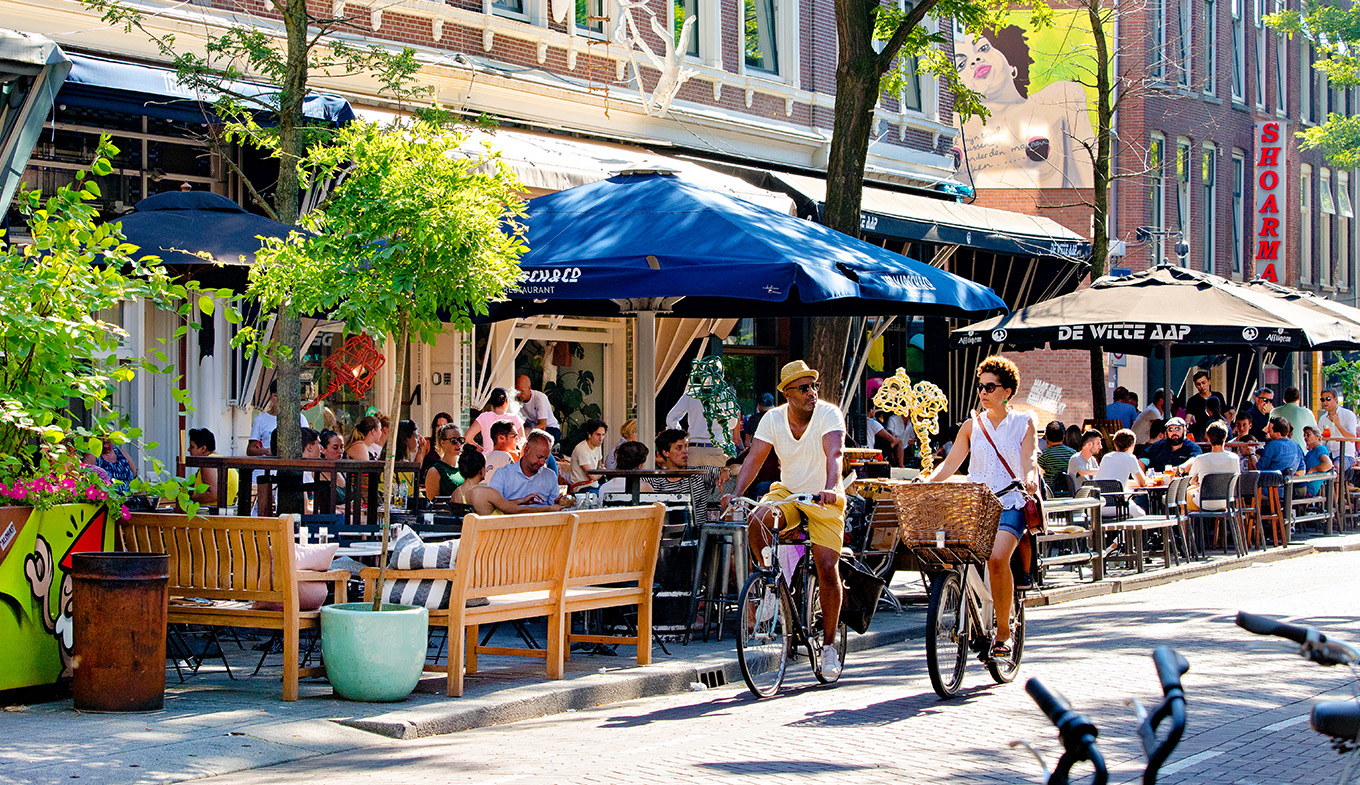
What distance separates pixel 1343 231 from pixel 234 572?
40.3 m

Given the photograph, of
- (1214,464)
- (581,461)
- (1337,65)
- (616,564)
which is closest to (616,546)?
(616,564)

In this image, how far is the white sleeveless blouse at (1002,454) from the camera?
30.0 feet

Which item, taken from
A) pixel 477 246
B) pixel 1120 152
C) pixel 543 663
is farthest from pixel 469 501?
pixel 1120 152

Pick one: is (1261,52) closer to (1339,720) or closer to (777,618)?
(777,618)

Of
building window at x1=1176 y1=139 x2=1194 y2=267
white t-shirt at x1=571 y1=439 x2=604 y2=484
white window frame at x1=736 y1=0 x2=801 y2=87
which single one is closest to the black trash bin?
white t-shirt at x1=571 y1=439 x2=604 y2=484

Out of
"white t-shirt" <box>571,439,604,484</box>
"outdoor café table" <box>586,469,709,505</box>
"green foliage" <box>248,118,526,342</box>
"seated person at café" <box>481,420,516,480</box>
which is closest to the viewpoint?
"green foliage" <box>248,118,526,342</box>

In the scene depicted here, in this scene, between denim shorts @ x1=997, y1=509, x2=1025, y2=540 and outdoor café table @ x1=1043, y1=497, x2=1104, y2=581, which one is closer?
denim shorts @ x1=997, y1=509, x2=1025, y2=540

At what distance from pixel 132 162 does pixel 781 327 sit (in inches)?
416

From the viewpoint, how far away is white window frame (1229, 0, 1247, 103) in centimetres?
3722

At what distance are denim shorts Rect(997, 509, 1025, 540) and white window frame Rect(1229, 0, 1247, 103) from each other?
101 ft

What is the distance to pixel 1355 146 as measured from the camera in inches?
1401

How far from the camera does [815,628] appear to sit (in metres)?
9.23

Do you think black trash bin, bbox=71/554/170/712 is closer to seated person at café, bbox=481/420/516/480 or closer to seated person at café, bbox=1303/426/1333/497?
seated person at café, bbox=481/420/516/480

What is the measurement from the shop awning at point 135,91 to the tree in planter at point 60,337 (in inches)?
172
